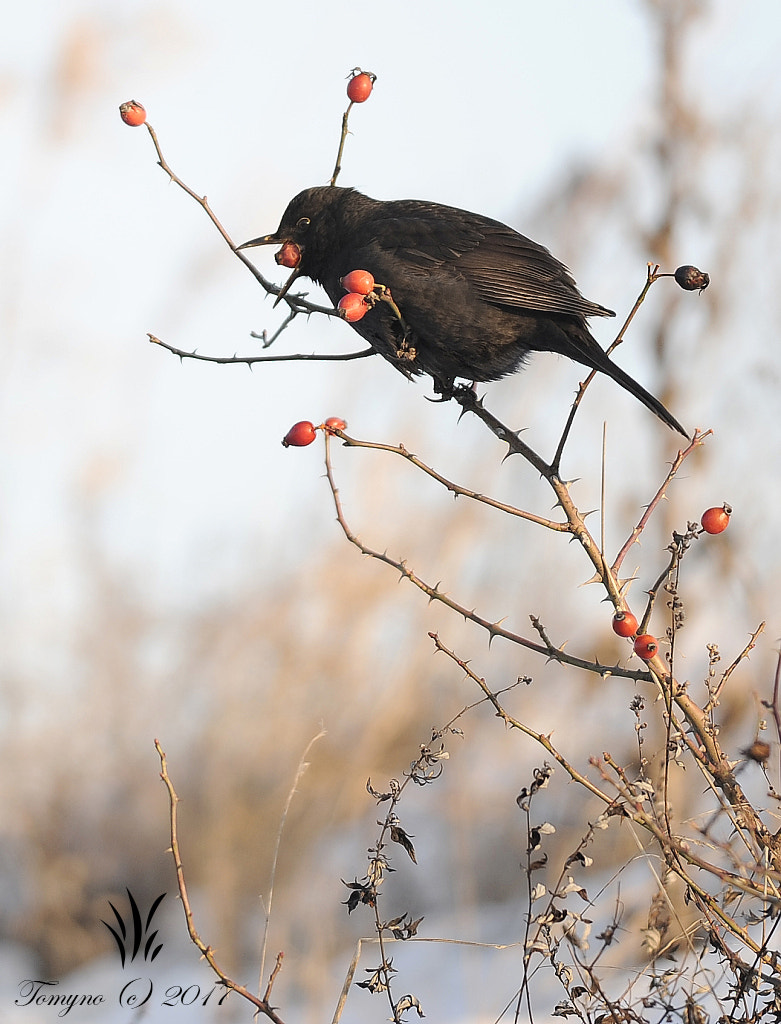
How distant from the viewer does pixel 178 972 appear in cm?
484

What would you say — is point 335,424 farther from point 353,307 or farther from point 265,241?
point 265,241

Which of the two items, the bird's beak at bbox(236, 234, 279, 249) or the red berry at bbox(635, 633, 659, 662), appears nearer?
the red berry at bbox(635, 633, 659, 662)

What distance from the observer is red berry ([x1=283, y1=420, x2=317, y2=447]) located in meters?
1.68

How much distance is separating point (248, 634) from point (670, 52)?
3.15 m

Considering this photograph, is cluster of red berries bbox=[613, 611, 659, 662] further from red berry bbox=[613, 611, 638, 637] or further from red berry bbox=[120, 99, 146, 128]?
red berry bbox=[120, 99, 146, 128]

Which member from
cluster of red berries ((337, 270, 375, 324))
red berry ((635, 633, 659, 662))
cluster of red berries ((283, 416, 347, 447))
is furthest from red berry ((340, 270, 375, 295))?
red berry ((635, 633, 659, 662))

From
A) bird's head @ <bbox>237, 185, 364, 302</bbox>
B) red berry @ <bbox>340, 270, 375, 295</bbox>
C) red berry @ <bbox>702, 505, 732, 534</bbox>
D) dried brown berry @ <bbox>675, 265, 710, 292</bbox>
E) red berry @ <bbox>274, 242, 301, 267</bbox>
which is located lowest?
red berry @ <bbox>702, 505, 732, 534</bbox>

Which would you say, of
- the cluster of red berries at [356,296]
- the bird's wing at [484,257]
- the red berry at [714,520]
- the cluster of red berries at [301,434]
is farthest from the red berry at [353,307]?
the red berry at [714,520]

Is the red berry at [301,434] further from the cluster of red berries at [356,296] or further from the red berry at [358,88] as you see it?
the red berry at [358,88]

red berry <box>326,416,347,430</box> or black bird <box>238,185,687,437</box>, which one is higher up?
black bird <box>238,185,687,437</box>

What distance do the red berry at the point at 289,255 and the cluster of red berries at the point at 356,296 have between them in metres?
0.64

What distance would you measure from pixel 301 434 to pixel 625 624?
58cm

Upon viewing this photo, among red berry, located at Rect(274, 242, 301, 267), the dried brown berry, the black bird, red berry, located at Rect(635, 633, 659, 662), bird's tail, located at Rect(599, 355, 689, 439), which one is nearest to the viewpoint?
red berry, located at Rect(635, 633, 659, 662)

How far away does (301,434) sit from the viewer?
1.69 m
